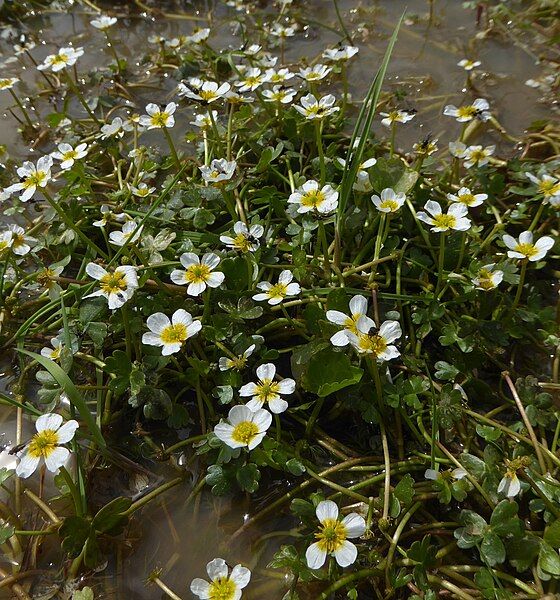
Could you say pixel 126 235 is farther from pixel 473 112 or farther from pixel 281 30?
pixel 281 30

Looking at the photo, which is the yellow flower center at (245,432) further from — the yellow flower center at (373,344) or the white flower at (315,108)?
the white flower at (315,108)

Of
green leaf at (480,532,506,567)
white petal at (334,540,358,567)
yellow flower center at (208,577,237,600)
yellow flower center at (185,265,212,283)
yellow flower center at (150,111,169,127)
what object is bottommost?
green leaf at (480,532,506,567)

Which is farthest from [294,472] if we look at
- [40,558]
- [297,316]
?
[40,558]

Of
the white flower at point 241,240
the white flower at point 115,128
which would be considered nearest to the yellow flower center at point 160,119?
the white flower at point 115,128

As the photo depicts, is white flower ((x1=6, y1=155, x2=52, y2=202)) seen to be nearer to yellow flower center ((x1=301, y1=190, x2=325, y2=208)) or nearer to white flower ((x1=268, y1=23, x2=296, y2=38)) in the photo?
yellow flower center ((x1=301, y1=190, x2=325, y2=208))

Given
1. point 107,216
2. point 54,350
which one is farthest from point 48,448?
point 107,216

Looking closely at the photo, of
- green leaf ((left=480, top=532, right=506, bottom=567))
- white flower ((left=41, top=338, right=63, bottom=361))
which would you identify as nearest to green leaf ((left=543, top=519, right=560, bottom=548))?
green leaf ((left=480, top=532, right=506, bottom=567))

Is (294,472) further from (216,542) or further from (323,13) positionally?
(323,13)
